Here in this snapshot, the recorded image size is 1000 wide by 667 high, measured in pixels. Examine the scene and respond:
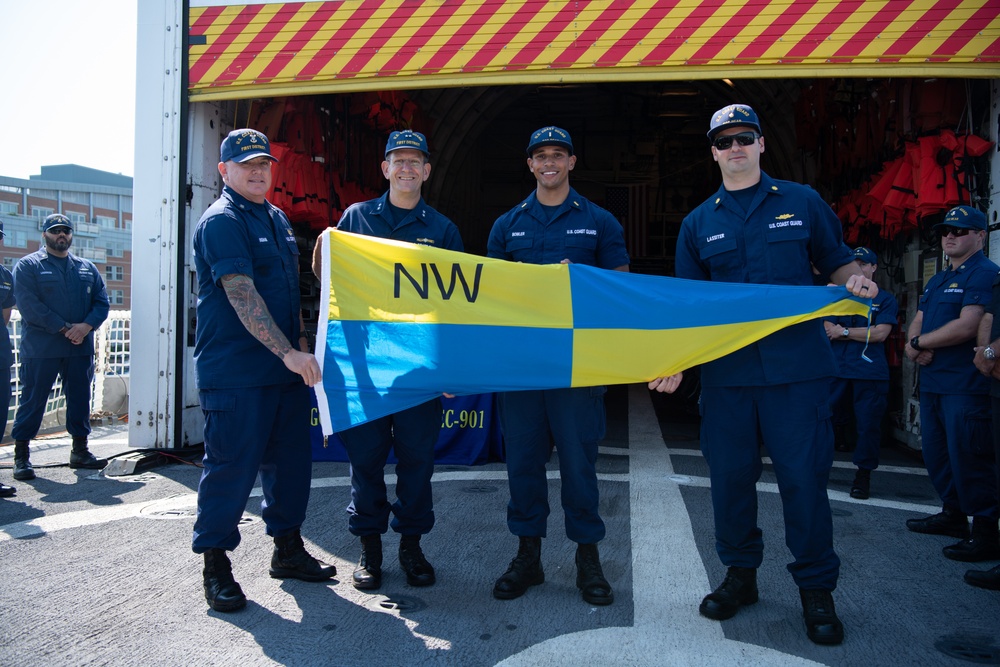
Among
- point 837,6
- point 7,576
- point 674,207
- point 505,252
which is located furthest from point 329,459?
point 674,207

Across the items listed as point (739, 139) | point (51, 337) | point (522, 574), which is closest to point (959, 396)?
point (739, 139)

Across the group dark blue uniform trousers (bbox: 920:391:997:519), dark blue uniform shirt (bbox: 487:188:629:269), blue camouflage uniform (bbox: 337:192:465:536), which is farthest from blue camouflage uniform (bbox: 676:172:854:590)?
dark blue uniform trousers (bbox: 920:391:997:519)

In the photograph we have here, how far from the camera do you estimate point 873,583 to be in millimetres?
3732

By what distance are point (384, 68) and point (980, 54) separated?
15.3 feet

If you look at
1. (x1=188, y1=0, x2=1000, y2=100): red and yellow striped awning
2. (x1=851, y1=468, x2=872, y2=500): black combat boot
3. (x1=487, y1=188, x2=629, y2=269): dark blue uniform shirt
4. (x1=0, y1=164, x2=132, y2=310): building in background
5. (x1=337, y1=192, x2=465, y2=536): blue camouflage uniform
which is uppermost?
(x1=0, y1=164, x2=132, y2=310): building in background

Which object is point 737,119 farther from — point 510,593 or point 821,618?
point 510,593

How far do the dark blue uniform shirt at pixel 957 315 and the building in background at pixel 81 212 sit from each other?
254 feet

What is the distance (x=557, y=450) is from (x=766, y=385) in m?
1.03

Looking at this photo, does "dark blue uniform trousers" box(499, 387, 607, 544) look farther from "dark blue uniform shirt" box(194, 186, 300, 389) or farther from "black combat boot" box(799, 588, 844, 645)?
"dark blue uniform shirt" box(194, 186, 300, 389)

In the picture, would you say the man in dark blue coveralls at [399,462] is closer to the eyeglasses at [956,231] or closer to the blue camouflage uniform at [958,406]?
the blue camouflage uniform at [958,406]

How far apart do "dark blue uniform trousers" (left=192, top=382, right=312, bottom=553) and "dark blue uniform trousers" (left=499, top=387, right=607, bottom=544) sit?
3.70 ft

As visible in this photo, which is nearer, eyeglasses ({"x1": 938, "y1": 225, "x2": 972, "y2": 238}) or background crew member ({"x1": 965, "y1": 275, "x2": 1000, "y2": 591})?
background crew member ({"x1": 965, "y1": 275, "x2": 1000, "y2": 591})

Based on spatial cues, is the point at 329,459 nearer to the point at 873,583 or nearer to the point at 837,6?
the point at 873,583

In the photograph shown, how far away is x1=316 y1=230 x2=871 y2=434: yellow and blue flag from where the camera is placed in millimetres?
3504
